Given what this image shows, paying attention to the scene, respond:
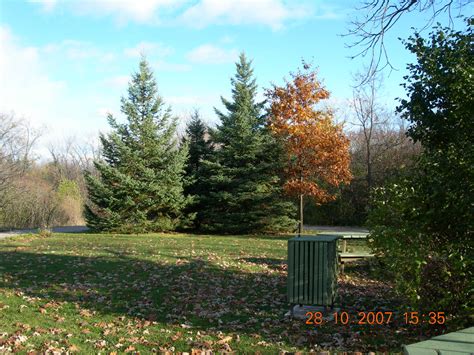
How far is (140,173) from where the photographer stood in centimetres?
2252

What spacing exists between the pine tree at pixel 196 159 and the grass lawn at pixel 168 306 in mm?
11863

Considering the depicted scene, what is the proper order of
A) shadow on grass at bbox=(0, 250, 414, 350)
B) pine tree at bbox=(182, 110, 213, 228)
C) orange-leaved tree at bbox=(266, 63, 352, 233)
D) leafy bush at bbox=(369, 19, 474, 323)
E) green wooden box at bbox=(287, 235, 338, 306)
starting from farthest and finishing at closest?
1. pine tree at bbox=(182, 110, 213, 228)
2. orange-leaved tree at bbox=(266, 63, 352, 233)
3. green wooden box at bbox=(287, 235, 338, 306)
4. shadow on grass at bbox=(0, 250, 414, 350)
5. leafy bush at bbox=(369, 19, 474, 323)

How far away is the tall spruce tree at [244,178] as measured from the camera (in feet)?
73.4

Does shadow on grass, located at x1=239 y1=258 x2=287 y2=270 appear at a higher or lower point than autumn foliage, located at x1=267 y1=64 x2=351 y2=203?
lower

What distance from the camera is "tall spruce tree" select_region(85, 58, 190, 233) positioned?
2145 cm

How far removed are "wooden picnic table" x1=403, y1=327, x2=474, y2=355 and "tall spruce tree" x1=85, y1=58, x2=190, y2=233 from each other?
1905 cm

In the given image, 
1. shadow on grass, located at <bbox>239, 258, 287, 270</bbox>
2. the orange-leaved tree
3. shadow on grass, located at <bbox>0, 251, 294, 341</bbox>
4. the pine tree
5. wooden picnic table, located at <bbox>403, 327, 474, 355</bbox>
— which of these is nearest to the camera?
wooden picnic table, located at <bbox>403, 327, 474, 355</bbox>

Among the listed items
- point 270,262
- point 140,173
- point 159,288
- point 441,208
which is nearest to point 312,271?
point 441,208

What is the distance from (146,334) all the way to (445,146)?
15.9 ft

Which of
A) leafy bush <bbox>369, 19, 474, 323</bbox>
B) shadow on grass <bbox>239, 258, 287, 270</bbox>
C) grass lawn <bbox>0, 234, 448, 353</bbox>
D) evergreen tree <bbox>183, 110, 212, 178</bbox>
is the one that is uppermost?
evergreen tree <bbox>183, 110, 212, 178</bbox>

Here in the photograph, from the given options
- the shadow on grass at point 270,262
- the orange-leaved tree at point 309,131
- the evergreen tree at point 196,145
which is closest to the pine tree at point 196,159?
the evergreen tree at point 196,145

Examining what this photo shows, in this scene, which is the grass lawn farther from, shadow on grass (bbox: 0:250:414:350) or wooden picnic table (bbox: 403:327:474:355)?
wooden picnic table (bbox: 403:327:474:355)

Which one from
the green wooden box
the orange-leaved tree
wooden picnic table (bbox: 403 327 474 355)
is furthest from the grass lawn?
the orange-leaved tree

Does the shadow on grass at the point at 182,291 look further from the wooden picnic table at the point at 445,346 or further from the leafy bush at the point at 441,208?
the wooden picnic table at the point at 445,346
